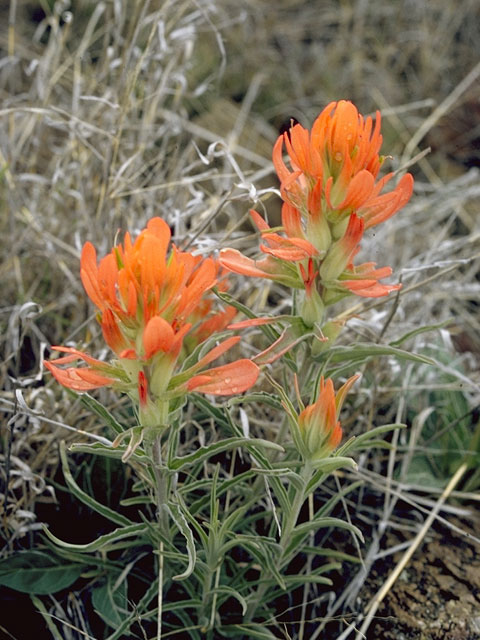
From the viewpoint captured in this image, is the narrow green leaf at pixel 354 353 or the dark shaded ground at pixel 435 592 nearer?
the narrow green leaf at pixel 354 353

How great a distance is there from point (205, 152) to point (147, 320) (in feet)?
5.64

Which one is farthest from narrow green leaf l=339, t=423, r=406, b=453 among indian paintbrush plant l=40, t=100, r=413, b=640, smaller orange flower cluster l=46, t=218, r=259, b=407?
smaller orange flower cluster l=46, t=218, r=259, b=407

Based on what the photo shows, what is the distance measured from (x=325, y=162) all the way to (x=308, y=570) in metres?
0.77

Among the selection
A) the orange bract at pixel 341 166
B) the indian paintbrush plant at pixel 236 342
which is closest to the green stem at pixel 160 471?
the indian paintbrush plant at pixel 236 342

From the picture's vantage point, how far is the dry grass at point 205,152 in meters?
1.54

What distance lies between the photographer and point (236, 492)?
1.39m

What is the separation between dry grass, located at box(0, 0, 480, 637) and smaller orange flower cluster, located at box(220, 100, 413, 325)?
0.24 m

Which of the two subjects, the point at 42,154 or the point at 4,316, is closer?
the point at 4,316

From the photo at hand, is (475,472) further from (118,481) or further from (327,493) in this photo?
(118,481)

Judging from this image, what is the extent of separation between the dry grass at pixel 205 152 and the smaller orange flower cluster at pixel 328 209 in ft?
0.80

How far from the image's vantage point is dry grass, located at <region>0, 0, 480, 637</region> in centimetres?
154

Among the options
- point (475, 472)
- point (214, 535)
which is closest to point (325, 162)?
point (214, 535)

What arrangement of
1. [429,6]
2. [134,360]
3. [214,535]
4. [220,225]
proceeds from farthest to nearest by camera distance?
[429,6]
[220,225]
[214,535]
[134,360]

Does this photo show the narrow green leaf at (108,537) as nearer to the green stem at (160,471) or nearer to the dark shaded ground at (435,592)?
the green stem at (160,471)
